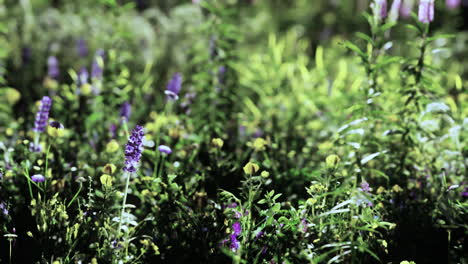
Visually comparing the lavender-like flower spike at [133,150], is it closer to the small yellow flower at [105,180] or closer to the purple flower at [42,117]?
the small yellow flower at [105,180]

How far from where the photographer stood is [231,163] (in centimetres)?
212

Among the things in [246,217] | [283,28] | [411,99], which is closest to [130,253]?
[246,217]

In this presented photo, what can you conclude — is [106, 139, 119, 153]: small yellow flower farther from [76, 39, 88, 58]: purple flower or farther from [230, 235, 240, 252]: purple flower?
[76, 39, 88, 58]: purple flower

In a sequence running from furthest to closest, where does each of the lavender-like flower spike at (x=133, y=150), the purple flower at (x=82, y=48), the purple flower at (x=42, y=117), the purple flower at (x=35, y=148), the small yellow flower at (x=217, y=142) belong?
the purple flower at (x=82, y=48) → the purple flower at (x=35, y=148) → the purple flower at (x=42, y=117) → the small yellow flower at (x=217, y=142) → the lavender-like flower spike at (x=133, y=150)

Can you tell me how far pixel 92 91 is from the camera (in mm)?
2838

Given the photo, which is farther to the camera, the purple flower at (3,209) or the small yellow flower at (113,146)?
the small yellow flower at (113,146)

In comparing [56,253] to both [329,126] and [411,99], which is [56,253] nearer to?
[411,99]

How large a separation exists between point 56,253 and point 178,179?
2.02ft

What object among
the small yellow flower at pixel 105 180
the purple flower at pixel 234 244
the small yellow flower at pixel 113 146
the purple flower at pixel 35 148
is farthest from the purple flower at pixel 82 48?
the purple flower at pixel 234 244

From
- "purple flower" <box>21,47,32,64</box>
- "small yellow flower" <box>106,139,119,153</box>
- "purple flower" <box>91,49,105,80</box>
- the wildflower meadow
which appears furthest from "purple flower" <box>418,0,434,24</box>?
"purple flower" <box>21,47,32,64</box>

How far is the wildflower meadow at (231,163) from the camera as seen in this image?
1527 millimetres

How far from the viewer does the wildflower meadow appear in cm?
153

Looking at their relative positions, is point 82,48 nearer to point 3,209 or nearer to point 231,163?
point 231,163

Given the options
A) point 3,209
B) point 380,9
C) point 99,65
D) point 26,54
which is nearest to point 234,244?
point 3,209
